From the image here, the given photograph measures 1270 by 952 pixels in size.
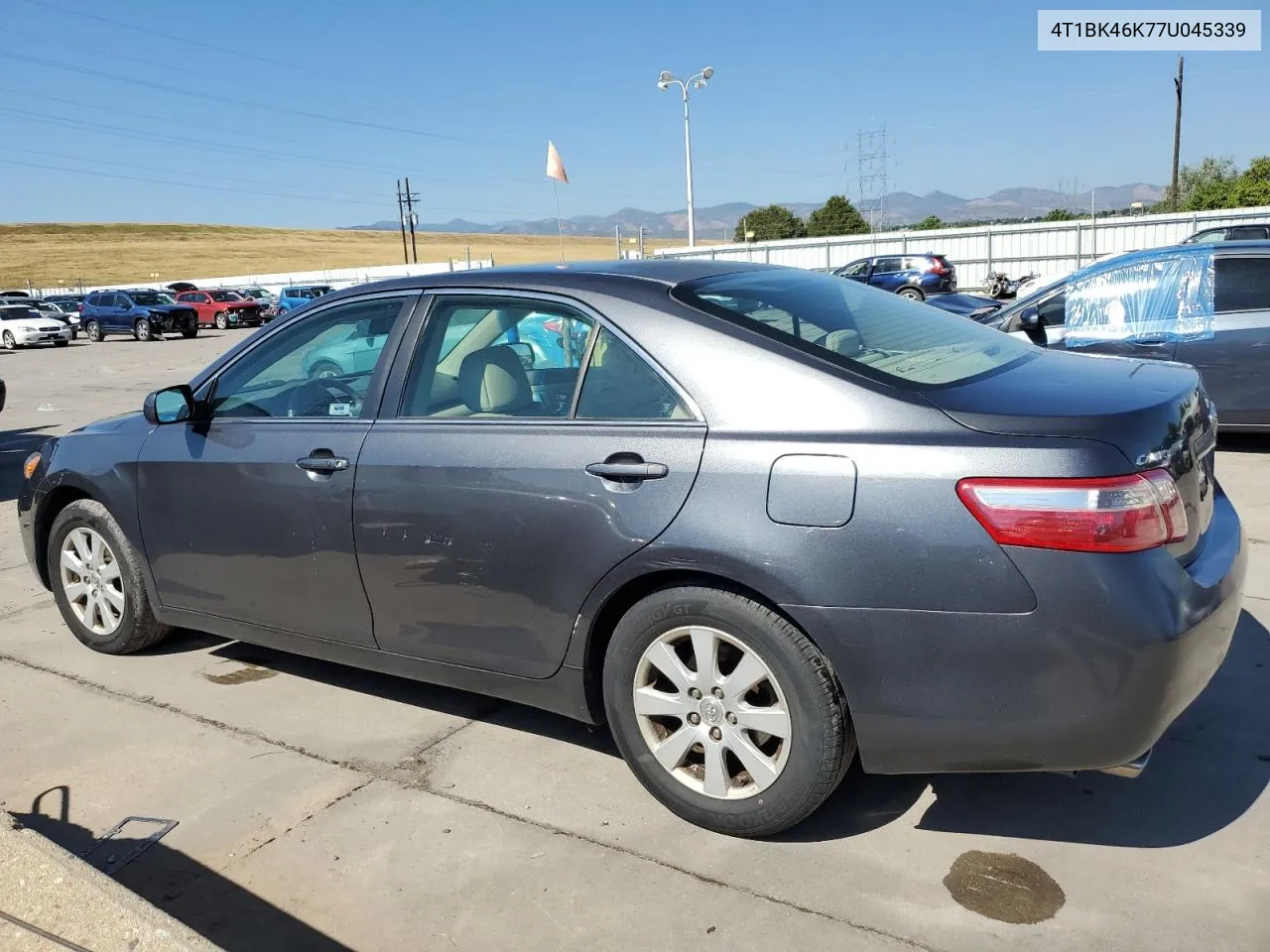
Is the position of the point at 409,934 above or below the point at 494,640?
below

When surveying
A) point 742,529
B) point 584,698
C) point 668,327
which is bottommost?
point 584,698

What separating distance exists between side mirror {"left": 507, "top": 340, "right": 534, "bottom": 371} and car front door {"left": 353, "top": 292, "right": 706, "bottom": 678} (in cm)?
2

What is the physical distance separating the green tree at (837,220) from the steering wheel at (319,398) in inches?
2377

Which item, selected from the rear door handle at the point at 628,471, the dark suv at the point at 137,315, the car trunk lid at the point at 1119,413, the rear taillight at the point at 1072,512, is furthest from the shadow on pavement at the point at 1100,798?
the dark suv at the point at 137,315

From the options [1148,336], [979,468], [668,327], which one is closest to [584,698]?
[668,327]

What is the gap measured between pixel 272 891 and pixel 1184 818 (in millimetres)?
2574

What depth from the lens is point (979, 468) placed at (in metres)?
2.53

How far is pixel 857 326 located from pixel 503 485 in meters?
1.20

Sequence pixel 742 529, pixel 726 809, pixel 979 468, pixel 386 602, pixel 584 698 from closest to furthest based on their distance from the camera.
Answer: pixel 979 468 → pixel 742 529 → pixel 726 809 → pixel 584 698 → pixel 386 602

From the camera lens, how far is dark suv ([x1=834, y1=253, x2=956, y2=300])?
93.6 feet

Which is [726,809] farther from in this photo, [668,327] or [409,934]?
[668,327]

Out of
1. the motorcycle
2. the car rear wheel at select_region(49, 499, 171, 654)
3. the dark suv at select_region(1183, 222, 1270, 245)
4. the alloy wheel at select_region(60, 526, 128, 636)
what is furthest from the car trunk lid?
the motorcycle

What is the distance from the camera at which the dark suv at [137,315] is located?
114 ft

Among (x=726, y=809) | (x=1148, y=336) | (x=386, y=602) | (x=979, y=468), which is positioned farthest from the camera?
(x=1148, y=336)
